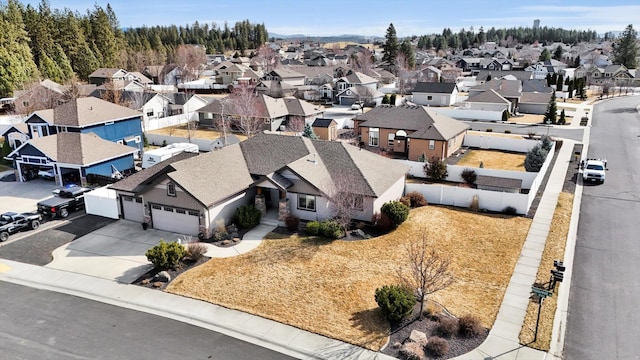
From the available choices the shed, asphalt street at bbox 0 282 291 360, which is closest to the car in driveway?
asphalt street at bbox 0 282 291 360

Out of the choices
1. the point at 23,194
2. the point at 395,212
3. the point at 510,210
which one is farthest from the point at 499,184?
the point at 23,194

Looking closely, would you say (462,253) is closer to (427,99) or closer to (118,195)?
(118,195)

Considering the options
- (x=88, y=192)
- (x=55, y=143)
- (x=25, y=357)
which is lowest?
(x=25, y=357)

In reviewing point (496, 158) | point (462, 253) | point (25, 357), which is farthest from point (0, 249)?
point (496, 158)

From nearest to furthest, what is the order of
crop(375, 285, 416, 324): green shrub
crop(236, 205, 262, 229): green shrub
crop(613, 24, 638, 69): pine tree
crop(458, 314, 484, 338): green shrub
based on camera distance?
crop(458, 314, 484, 338): green shrub → crop(375, 285, 416, 324): green shrub → crop(236, 205, 262, 229): green shrub → crop(613, 24, 638, 69): pine tree

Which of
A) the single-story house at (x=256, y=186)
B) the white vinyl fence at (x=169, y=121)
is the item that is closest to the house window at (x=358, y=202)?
the single-story house at (x=256, y=186)

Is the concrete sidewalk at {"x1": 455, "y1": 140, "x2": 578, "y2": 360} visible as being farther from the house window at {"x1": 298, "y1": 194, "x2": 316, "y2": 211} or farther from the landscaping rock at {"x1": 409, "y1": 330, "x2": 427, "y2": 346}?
the house window at {"x1": 298, "y1": 194, "x2": 316, "y2": 211}

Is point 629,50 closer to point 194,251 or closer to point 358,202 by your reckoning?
point 358,202
